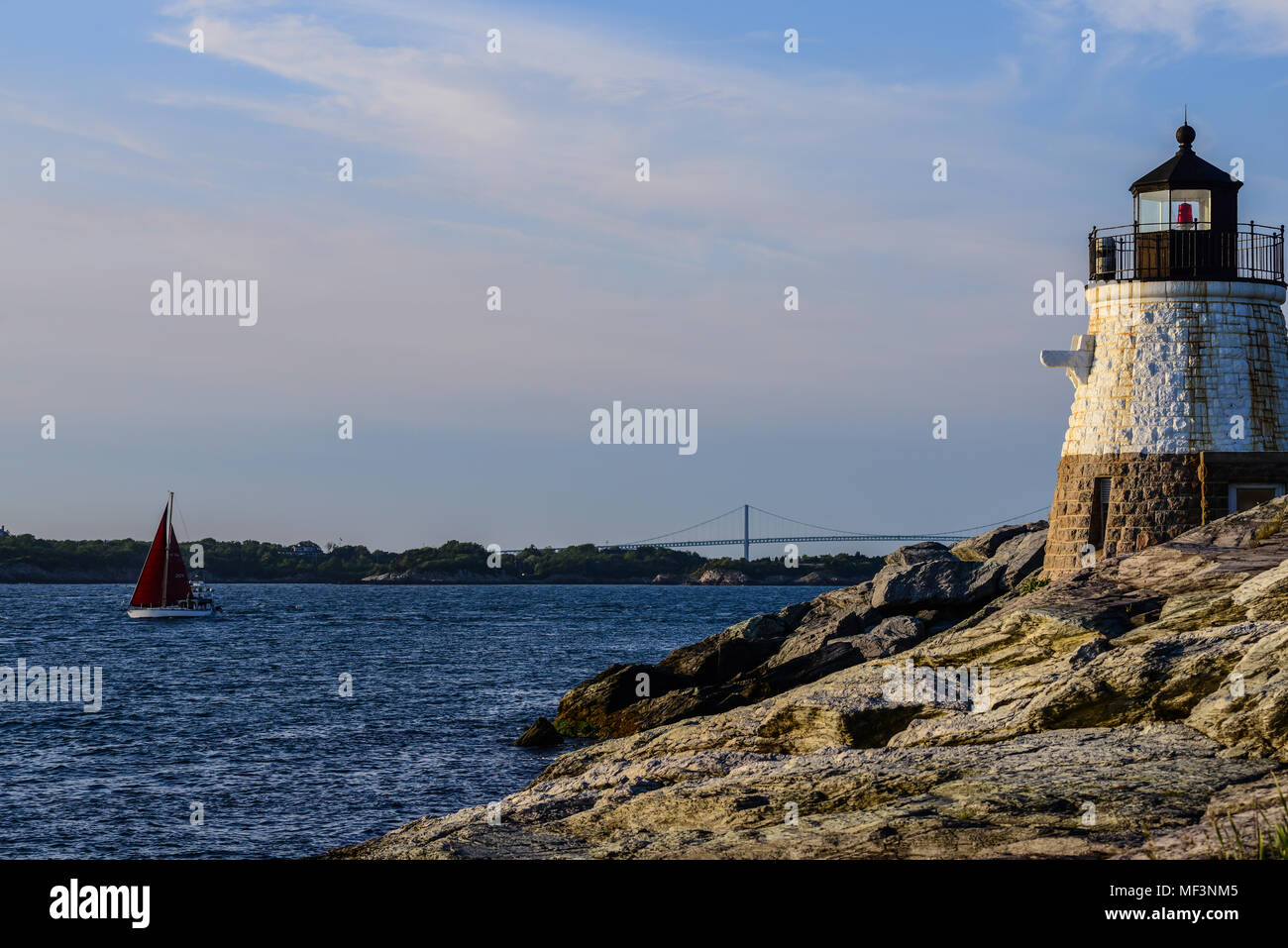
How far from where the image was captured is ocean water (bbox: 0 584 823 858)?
23281 millimetres

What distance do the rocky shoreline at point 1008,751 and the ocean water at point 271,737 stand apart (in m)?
5.60

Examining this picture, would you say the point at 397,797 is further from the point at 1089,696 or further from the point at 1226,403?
the point at 1226,403

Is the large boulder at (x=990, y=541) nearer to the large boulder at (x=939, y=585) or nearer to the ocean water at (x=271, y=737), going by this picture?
the large boulder at (x=939, y=585)

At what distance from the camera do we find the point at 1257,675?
44.2 ft

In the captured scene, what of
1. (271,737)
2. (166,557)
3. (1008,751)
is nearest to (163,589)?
(166,557)

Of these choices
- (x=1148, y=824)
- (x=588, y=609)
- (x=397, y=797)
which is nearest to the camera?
(x=1148, y=824)

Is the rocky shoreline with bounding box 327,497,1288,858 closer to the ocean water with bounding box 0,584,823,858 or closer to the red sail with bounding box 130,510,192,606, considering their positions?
the ocean water with bounding box 0,584,823,858

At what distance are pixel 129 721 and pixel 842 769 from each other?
30797mm

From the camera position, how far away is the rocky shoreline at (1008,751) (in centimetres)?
1095

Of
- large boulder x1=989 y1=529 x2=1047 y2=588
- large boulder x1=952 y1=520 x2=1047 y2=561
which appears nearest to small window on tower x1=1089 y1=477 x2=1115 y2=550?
large boulder x1=989 y1=529 x2=1047 y2=588

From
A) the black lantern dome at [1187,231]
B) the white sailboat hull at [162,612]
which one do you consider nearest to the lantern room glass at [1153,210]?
the black lantern dome at [1187,231]

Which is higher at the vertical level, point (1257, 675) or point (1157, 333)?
point (1157, 333)

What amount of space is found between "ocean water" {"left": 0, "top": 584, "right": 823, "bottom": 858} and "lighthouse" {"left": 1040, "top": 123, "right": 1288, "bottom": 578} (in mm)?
14023

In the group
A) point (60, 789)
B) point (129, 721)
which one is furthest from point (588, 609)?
point (60, 789)
